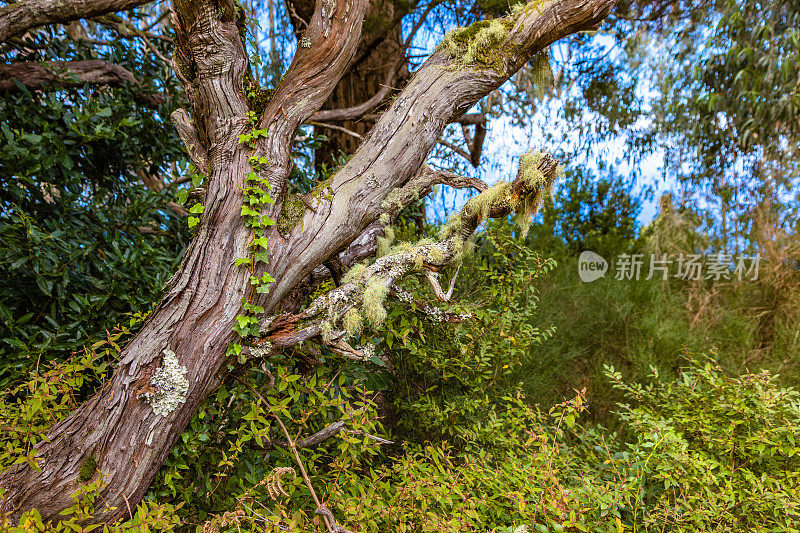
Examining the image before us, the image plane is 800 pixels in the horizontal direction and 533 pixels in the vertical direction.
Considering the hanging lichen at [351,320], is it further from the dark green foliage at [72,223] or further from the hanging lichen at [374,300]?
the dark green foliage at [72,223]

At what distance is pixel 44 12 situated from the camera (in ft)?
7.88

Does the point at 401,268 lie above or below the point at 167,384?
above

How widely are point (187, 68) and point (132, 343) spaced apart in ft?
3.79

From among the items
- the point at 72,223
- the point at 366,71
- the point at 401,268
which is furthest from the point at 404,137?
the point at 366,71

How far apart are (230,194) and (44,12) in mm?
1671

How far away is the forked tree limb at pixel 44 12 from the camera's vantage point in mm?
2371

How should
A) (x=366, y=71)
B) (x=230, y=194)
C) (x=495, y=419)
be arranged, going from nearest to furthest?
(x=230, y=194) → (x=495, y=419) → (x=366, y=71)

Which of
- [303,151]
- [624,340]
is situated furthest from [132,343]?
[624,340]

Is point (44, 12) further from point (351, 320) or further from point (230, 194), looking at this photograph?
point (351, 320)

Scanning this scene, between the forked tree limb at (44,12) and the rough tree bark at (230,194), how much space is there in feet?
2.97

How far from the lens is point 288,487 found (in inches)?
77.2

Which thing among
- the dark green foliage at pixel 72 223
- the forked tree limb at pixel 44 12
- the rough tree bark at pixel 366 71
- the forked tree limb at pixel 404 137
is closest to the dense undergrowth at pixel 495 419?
the dark green foliage at pixel 72 223

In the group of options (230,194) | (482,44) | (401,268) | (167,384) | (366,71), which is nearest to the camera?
(167,384)

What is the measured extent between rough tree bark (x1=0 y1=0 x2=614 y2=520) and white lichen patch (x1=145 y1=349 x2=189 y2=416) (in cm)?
2
